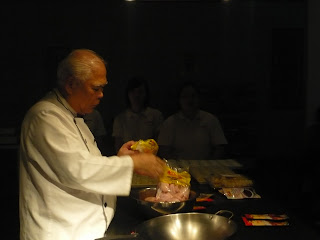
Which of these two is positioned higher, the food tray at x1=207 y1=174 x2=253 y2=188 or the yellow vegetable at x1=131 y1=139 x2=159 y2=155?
the yellow vegetable at x1=131 y1=139 x2=159 y2=155

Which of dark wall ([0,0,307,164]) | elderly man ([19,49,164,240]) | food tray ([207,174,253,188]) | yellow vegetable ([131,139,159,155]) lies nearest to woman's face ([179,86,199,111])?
food tray ([207,174,253,188])

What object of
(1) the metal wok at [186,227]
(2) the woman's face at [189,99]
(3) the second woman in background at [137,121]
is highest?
(2) the woman's face at [189,99]

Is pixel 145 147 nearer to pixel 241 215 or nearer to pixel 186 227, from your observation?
pixel 186 227

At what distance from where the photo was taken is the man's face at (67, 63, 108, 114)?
1485 millimetres

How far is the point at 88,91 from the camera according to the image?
1503mm

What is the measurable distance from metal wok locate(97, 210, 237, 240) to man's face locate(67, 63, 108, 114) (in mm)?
516

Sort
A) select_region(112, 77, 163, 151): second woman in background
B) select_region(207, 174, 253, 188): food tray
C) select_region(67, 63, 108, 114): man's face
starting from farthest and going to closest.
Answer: select_region(112, 77, 163, 151): second woman in background < select_region(207, 174, 253, 188): food tray < select_region(67, 63, 108, 114): man's face

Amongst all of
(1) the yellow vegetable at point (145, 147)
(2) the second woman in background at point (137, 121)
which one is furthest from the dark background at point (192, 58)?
(1) the yellow vegetable at point (145, 147)

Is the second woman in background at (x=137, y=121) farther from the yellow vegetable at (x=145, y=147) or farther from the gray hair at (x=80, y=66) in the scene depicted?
the gray hair at (x=80, y=66)

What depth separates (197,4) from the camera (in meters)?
4.85

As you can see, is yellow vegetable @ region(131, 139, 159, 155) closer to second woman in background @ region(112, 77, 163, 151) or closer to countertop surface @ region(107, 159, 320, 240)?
countertop surface @ region(107, 159, 320, 240)

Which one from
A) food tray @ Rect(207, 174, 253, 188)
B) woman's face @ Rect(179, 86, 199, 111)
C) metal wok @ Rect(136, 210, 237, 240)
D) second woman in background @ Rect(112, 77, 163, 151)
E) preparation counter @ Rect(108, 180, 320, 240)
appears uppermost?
woman's face @ Rect(179, 86, 199, 111)

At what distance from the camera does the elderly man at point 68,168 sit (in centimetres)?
138

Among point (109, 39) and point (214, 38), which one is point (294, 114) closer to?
point (214, 38)
